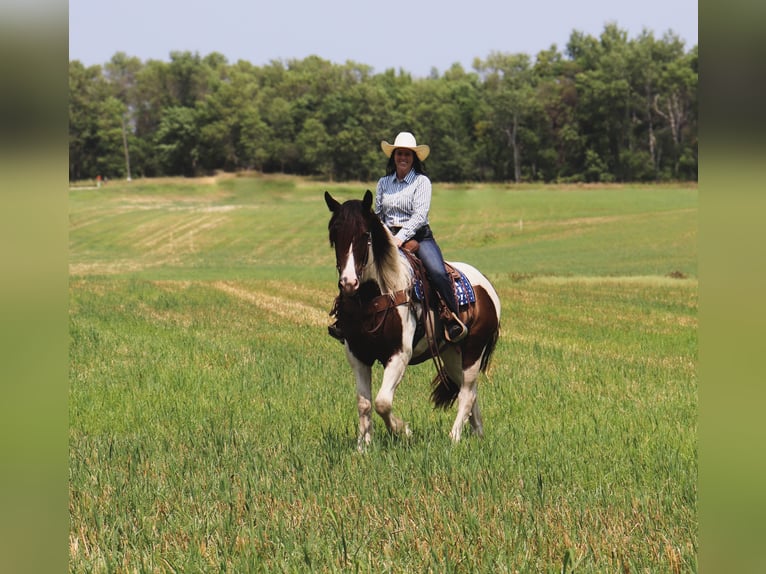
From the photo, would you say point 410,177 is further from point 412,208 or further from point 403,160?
point 412,208

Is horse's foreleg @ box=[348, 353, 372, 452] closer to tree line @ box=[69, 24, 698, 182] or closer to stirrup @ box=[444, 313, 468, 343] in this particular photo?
stirrup @ box=[444, 313, 468, 343]

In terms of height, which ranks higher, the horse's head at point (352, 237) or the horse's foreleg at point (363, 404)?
the horse's head at point (352, 237)

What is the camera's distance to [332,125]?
130500 millimetres

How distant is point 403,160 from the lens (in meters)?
8.16

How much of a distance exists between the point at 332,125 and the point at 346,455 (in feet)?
415

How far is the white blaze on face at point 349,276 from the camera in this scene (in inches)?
268

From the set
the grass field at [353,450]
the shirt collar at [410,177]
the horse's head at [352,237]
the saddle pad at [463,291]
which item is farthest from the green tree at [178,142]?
the horse's head at [352,237]

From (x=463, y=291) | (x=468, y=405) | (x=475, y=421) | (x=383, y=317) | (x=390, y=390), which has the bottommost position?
(x=475, y=421)

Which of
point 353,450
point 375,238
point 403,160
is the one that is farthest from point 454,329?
point 403,160

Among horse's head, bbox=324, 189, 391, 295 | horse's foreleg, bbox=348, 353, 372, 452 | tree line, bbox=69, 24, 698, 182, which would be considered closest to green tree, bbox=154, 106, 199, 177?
tree line, bbox=69, 24, 698, 182

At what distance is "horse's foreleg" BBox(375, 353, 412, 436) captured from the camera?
24.9ft

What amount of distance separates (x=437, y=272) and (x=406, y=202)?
29.5 inches

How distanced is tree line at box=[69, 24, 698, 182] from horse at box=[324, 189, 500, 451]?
4470 inches

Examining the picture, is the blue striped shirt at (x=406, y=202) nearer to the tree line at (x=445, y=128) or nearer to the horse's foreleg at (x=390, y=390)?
the horse's foreleg at (x=390, y=390)
